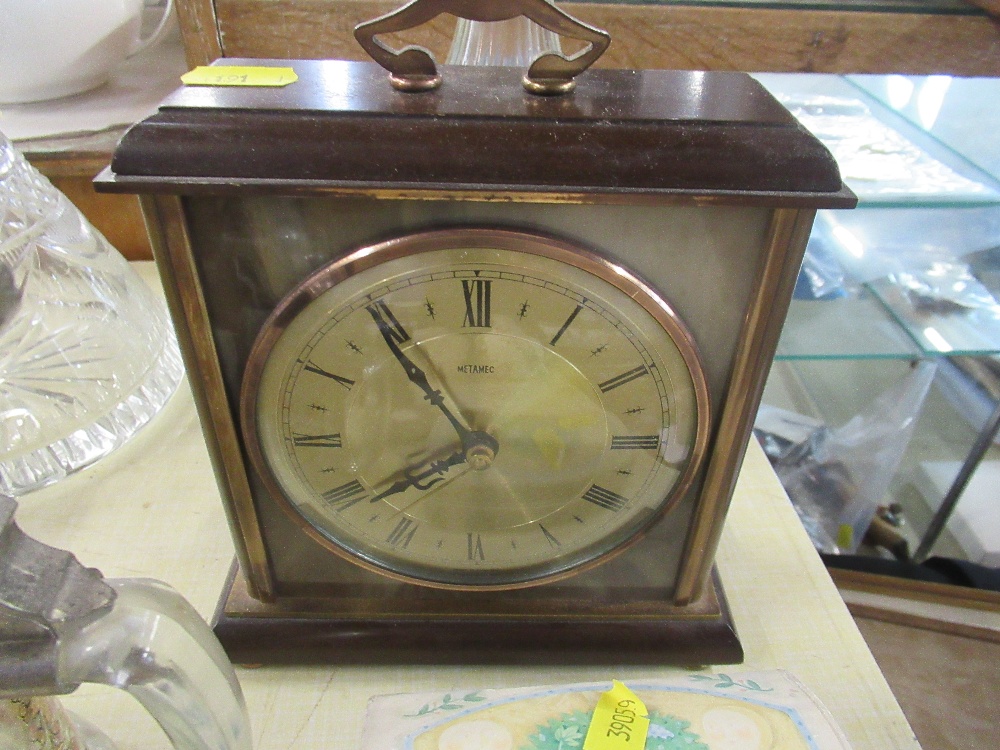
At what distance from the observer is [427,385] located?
500mm

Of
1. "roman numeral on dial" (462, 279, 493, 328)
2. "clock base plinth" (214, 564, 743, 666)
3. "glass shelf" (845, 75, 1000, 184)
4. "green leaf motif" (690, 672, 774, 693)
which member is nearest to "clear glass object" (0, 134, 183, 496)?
"clock base plinth" (214, 564, 743, 666)

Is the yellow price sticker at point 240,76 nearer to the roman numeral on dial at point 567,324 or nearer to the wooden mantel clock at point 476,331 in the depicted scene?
the wooden mantel clock at point 476,331

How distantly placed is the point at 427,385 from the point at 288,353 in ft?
0.30

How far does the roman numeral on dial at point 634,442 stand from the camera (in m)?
0.53

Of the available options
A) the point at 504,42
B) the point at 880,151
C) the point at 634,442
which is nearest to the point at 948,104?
the point at 880,151

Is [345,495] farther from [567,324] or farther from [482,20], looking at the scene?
[482,20]

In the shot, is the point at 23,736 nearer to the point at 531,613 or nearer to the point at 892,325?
the point at 531,613

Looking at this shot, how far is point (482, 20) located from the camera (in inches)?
17.8

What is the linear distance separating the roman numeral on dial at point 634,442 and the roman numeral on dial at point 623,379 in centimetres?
4

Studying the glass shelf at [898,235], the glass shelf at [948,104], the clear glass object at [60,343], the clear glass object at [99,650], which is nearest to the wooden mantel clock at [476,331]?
the clear glass object at [99,650]

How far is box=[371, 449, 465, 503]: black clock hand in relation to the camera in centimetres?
53

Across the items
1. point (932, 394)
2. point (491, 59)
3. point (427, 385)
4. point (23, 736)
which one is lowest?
point (932, 394)

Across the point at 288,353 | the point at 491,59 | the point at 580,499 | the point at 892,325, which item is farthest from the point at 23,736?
the point at 892,325

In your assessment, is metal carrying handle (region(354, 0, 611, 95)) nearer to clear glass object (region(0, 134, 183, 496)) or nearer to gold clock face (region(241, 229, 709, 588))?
gold clock face (region(241, 229, 709, 588))
